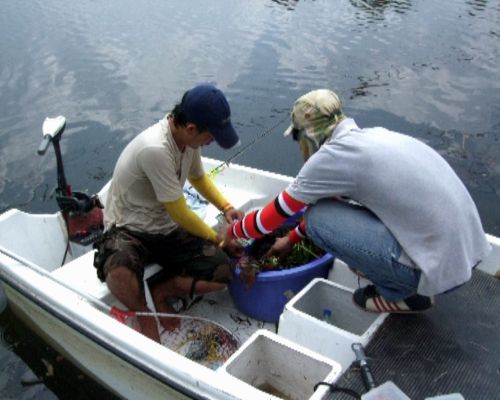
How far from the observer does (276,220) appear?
115 inches

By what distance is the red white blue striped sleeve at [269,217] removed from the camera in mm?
2844

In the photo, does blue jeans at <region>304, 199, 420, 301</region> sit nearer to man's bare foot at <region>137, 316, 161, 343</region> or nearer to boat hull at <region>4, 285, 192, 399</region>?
boat hull at <region>4, 285, 192, 399</region>

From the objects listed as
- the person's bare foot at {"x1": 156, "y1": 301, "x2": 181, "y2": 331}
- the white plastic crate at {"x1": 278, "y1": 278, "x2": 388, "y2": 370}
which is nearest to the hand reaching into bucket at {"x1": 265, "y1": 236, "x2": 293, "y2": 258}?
the white plastic crate at {"x1": 278, "y1": 278, "x2": 388, "y2": 370}

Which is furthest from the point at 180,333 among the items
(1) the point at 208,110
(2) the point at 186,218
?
(1) the point at 208,110

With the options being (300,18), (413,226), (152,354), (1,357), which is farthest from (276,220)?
(300,18)

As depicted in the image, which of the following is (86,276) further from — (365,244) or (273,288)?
(365,244)

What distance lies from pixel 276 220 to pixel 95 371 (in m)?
1.73

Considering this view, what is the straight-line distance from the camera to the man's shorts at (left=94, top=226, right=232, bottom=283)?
10.7 ft

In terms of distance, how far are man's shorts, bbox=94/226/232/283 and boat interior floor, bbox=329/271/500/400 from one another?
45.3 inches

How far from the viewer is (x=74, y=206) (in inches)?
156

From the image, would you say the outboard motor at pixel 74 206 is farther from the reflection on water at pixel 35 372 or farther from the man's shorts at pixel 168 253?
the reflection on water at pixel 35 372

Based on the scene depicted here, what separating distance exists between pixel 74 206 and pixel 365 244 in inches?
91.1

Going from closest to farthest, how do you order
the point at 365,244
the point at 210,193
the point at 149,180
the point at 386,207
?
the point at 386,207 < the point at 365,244 < the point at 149,180 < the point at 210,193

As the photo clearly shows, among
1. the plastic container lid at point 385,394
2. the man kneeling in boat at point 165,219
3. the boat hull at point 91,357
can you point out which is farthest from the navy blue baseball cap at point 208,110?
the plastic container lid at point 385,394
